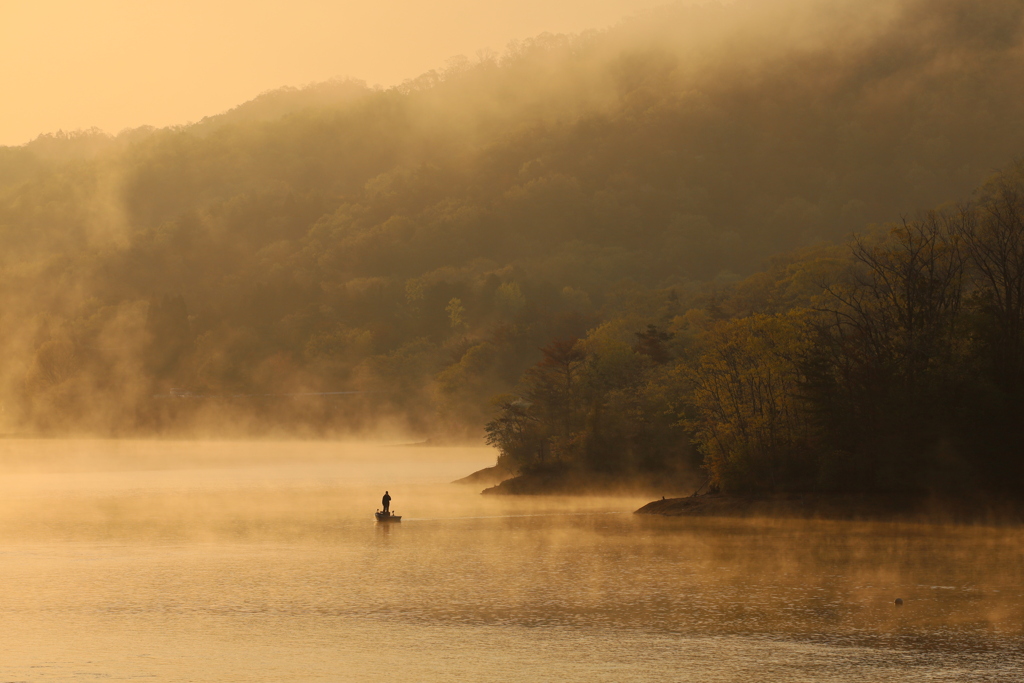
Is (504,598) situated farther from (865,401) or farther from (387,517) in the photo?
(865,401)

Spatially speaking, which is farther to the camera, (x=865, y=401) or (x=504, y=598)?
(x=865, y=401)

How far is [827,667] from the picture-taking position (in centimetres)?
3353

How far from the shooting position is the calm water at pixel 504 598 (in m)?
34.5

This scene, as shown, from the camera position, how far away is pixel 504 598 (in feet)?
153

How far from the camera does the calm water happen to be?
34.5 metres

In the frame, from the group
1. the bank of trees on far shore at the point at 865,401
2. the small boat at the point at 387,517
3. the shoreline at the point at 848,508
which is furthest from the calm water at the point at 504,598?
the bank of trees on far shore at the point at 865,401

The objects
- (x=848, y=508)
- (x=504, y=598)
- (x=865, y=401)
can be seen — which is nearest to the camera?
(x=504, y=598)

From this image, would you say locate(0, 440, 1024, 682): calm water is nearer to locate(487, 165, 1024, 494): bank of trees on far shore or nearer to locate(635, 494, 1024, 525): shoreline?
locate(635, 494, 1024, 525): shoreline

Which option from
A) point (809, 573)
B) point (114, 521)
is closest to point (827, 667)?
point (809, 573)

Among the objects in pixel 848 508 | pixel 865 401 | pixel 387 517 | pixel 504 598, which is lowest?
pixel 504 598

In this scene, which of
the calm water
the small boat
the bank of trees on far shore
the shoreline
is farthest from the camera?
the small boat

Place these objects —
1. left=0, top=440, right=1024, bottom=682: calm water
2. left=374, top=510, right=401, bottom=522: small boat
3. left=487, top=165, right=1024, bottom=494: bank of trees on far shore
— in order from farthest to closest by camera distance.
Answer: left=374, top=510, right=401, bottom=522: small boat < left=487, top=165, right=1024, bottom=494: bank of trees on far shore < left=0, top=440, right=1024, bottom=682: calm water

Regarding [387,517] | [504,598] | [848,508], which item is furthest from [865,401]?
[504,598]

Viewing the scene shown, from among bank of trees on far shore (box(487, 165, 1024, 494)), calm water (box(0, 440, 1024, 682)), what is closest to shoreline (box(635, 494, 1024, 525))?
bank of trees on far shore (box(487, 165, 1024, 494))
